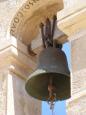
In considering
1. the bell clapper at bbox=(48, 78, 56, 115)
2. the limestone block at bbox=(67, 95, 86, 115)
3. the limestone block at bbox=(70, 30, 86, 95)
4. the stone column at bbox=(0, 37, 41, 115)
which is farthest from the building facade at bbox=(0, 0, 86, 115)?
the limestone block at bbox=(67, 95, 86, 115)

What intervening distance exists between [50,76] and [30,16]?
2.38ft

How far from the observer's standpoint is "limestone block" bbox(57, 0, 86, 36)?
18.7 feet

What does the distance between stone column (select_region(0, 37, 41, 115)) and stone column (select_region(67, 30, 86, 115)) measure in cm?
83

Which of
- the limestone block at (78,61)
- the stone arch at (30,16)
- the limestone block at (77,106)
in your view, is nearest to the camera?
the limestone block at (77,106)

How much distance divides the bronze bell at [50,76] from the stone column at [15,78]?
0.22 metres

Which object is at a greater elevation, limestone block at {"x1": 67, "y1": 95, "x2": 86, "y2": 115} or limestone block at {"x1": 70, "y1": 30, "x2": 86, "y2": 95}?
limestone block at {"x1": 70, "y1": 30, "x2": 86, "y2": 95}

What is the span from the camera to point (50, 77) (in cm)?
613

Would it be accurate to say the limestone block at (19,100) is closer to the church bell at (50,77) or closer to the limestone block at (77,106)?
the church bell at (50,77)

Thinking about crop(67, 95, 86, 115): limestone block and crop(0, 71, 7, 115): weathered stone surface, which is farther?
crop(0, 71, 7, 115): weathered stone surface

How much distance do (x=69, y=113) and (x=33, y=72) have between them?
0.86 metres

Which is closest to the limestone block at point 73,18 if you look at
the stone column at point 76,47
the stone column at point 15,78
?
the stone column at point 76,47

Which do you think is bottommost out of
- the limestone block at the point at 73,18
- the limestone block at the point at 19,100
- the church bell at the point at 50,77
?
the limestone block at the point at 19,100

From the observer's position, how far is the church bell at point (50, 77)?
5.98 m

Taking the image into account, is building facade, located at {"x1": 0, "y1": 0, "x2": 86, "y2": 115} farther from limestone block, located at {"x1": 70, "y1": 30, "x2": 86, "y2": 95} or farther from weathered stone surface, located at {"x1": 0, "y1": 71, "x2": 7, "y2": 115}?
limestone block, located at {"x1": 70, "y1": 30, "x2": 86, "y2": 95}
